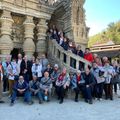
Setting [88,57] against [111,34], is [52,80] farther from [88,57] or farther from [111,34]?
[111,34]

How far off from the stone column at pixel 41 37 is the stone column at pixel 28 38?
1.38ft

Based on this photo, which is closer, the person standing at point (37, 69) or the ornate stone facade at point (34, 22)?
the person standing at point (37, 69)

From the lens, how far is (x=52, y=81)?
35.7ft

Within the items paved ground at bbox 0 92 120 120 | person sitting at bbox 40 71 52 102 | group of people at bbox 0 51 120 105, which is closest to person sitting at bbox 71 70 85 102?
group of people at bbox 0 51 120 105

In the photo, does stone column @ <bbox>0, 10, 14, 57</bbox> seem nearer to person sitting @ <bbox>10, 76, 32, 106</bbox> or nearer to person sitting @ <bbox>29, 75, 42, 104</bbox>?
person sitting @ <bbox>29, 75, 42, 104</bbox>

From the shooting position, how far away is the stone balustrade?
1201 cm

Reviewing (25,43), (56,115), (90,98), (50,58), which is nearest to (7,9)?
(25,43)

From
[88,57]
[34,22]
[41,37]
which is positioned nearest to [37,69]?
[88,57]

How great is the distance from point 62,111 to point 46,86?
5.87ft

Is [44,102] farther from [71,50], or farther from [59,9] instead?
[59,9]

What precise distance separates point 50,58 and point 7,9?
3.18 metres

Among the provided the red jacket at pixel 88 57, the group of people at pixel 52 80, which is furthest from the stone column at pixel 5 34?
the red jacket at pixel 88 57

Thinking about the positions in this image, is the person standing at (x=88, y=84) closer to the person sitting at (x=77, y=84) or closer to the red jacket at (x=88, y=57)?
the person sitting at (x=77, y=84)

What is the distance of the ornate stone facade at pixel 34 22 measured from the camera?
531 inches
